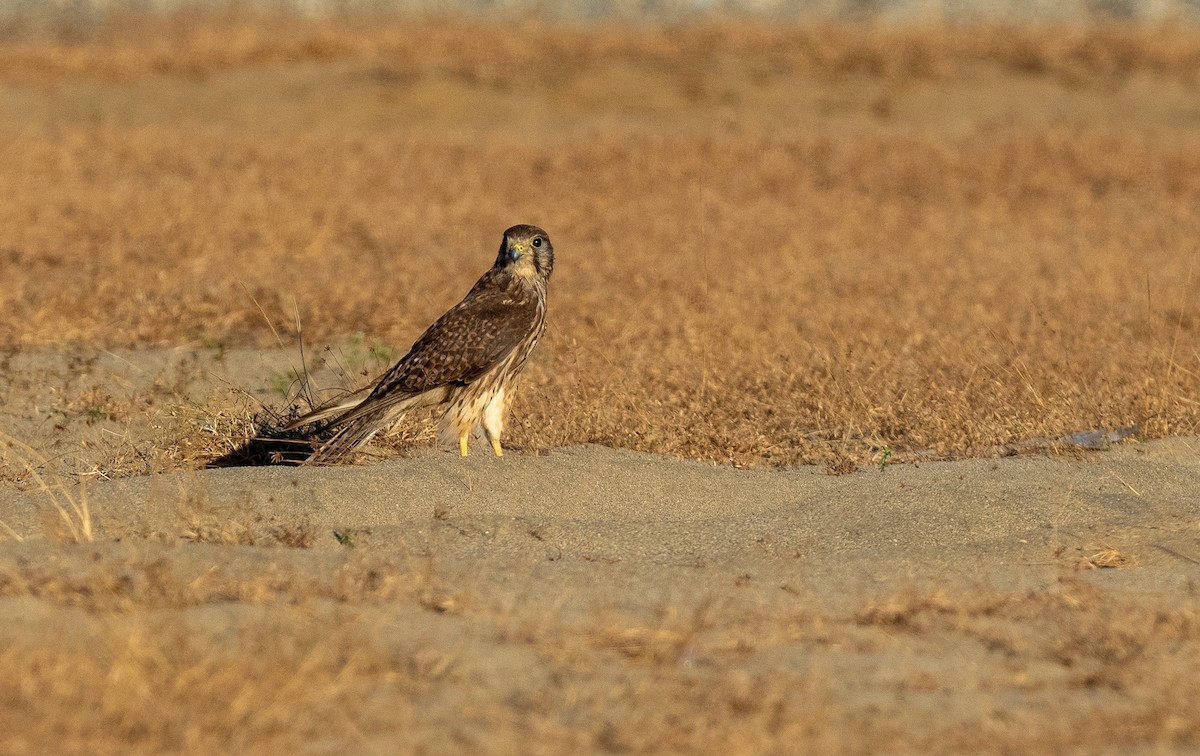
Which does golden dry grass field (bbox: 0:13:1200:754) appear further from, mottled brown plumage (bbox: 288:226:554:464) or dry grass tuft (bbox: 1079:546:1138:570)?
mottled brown plumage (bbox: 288:226:554:464)

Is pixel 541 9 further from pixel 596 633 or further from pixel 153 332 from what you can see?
pixel 596 633

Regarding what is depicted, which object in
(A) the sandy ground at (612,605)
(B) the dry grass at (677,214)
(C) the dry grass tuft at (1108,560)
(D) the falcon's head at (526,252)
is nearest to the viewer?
(A) the sandy ground at (612,605)

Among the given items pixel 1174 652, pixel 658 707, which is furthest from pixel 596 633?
pixel 1174 652

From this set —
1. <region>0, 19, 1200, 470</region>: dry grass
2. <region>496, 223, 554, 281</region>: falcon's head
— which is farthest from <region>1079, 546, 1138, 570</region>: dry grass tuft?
<region>496, 223, 554, 281</region>: falcon's head

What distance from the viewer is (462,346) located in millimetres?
7441

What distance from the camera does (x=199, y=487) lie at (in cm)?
638

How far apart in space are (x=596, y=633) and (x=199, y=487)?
2142 mm

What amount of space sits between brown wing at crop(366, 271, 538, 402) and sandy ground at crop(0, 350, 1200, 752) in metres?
0.38

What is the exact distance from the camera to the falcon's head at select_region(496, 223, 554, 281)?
7801 millimetres

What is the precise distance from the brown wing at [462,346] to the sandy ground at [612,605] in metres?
0.38

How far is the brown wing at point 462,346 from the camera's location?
7.38 metres

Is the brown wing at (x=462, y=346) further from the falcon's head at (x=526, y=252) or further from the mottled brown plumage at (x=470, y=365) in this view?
the falcon's head at (x=526, y=252)

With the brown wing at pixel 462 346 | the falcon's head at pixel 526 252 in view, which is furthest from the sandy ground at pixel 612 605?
the falcon's head at pixel 526 252

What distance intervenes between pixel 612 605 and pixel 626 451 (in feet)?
7.63
